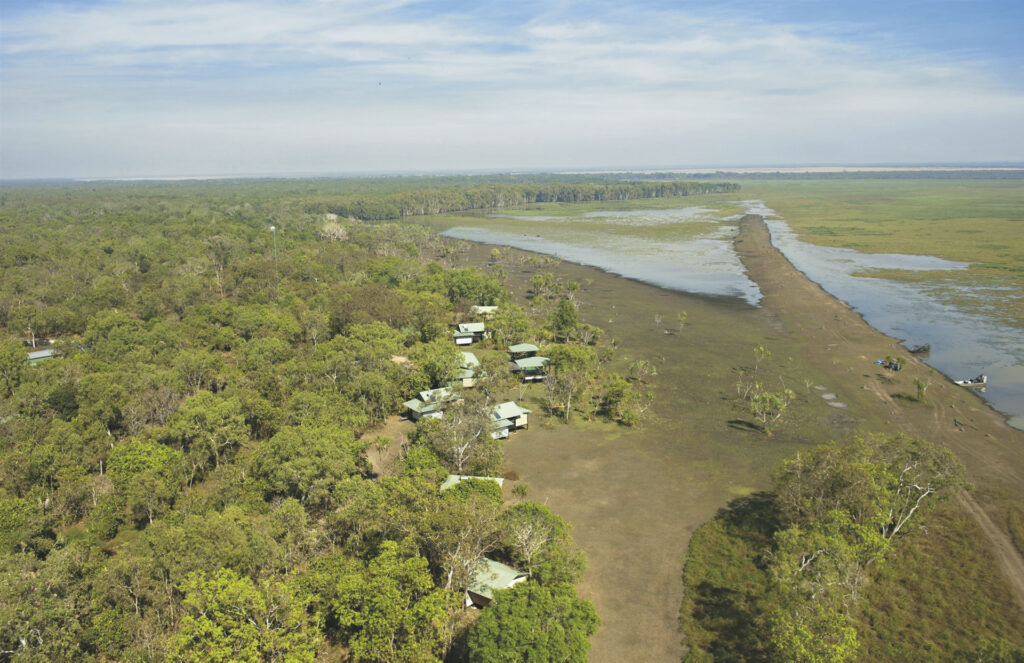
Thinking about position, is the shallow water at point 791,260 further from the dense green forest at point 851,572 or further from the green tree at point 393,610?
the green tree at point 393,610

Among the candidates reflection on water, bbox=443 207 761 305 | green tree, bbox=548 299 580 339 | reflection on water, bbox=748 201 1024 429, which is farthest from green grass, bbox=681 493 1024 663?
reflection on water, bbox=443 207 761 305

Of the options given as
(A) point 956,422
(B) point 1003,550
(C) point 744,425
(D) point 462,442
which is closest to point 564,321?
(C) point 744,425

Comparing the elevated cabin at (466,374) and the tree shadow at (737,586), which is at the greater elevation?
the elevated cabin at (466,374)

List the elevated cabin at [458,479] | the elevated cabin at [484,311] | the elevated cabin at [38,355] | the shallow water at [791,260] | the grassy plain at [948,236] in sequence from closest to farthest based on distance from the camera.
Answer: the elevated cabin at [458,479], the elevated cabin at [38,355], the shallow water at [791,260], the elevated cabin at [484,311], the grassy plain at [948,236]

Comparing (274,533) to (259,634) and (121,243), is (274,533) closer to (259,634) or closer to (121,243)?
(259,634)

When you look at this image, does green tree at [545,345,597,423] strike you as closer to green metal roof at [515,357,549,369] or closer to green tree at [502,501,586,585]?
→ green metal roof at [515,357,549,369]

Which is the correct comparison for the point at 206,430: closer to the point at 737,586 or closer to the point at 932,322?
the point at 737,586

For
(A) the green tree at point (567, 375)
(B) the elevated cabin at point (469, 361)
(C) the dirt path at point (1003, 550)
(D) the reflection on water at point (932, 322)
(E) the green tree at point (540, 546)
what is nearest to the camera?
(E) the green tree at point (540, 546)

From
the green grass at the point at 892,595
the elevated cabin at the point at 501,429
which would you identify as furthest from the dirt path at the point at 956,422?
the elevated cabin at the point at 501,429
